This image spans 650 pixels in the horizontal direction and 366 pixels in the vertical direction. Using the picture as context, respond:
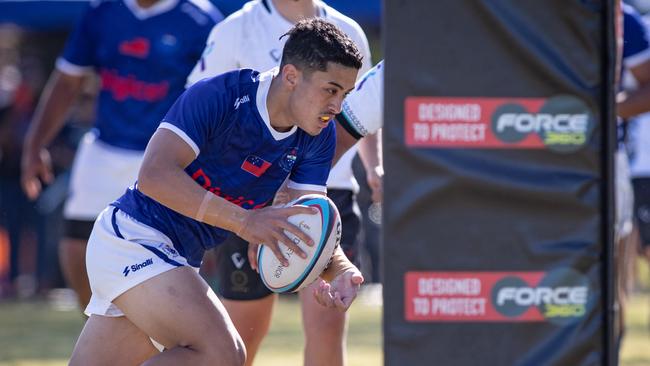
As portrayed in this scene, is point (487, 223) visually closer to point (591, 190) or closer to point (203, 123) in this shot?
point (591, 190)

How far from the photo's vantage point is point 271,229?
410 cm

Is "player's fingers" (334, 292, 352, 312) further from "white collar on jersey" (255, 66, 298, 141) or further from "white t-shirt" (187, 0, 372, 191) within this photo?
"white t-shirt" (187, 0, 372, 191)

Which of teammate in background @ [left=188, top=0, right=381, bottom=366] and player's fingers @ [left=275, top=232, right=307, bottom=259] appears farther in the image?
teammate in background @ [left=188, top=0, right=381, bottom=366]

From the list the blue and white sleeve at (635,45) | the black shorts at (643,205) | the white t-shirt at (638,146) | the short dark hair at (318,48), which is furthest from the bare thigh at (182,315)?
the black shorts at (643,205)

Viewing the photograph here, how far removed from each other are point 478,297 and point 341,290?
2.40ft

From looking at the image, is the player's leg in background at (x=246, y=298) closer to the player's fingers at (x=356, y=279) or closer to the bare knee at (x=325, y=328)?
the bare knee at (x=325, y=328)

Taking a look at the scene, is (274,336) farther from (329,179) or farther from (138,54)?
(329,179)

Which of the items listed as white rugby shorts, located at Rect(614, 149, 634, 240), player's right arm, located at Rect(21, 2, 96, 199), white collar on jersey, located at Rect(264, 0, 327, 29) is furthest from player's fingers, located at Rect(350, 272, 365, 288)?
player's right arm, located at Rect(21, 2, 96, 199)

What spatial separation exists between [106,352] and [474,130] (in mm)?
1694

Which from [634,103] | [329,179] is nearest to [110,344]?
[329,179]

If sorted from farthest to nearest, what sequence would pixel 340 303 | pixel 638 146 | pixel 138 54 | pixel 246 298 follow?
pixel 638 146 → pixel 138 54 → pixel 246 298 → pixel 340 303

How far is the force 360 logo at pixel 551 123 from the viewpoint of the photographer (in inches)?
145

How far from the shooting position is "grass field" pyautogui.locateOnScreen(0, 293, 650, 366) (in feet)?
26.3

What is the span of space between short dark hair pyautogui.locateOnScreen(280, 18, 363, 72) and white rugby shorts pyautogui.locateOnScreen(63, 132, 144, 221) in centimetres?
268
